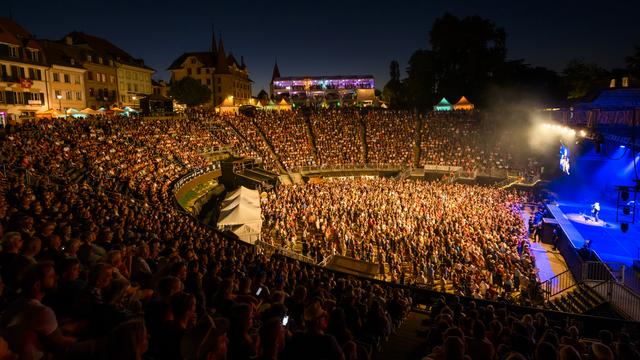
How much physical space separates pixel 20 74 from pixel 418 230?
117ft

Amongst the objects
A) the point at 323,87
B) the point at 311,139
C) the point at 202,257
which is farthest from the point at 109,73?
the point at 202,257

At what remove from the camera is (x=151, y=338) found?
3385 mm

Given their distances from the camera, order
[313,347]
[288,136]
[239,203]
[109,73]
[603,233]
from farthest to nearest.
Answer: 1. [109,73]
2. [288,136]
3. [603,233]
4. [239,203]
5. [313,347]

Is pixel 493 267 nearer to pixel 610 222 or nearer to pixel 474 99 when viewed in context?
pixel 610 222

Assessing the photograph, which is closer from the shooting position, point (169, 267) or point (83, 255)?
point (169, 267)

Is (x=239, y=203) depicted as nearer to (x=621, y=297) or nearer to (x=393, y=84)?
(x=621, y=297)

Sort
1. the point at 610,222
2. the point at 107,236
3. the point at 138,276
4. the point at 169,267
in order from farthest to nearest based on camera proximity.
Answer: the point at 610,222 → the point at 107,236 → the point at 138,276 → the point at 169,267

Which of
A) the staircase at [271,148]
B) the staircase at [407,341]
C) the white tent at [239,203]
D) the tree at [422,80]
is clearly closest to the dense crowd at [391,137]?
the staircase at [271,148]

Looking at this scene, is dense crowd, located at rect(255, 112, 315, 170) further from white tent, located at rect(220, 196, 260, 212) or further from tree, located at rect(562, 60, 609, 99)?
tree, located at rect(562, 60, 609, 99)

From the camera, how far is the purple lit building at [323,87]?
83062mm

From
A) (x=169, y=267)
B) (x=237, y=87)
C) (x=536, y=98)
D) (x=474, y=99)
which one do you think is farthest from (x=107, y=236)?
(x=237, y=87)

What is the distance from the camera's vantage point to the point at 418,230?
68.5 ft

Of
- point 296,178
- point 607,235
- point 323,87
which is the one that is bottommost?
point 607,235

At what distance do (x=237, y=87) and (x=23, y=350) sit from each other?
8328 cm
